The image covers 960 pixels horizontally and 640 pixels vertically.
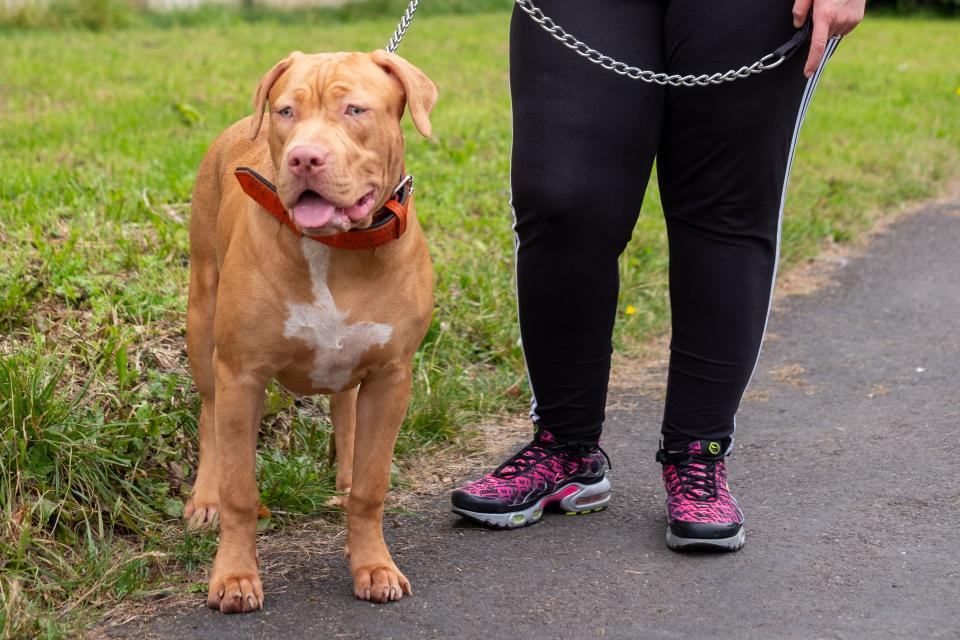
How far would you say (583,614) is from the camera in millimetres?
2812

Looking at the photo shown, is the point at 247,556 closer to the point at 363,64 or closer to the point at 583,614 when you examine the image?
the point at 583,614

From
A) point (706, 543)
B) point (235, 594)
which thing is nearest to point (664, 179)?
point (706, 543)

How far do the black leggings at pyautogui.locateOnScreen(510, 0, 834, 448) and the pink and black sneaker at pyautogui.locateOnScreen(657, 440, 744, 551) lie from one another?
0.06m

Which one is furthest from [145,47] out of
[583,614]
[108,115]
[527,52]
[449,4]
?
[583,614]

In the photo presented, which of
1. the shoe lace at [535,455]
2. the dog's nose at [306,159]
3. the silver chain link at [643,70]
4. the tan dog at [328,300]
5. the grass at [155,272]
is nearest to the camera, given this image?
the dog's nose at [306,159]

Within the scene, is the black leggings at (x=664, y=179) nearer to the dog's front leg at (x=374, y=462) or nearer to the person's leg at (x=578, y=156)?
the person's leg at (x=578, y=156)

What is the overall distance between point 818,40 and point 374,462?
1511 mm

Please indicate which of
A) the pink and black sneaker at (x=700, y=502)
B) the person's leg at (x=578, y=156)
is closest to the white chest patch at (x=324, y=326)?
the person's leg at (x=578, y=156)

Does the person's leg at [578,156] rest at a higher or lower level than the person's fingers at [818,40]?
lower

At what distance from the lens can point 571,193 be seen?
2982mm

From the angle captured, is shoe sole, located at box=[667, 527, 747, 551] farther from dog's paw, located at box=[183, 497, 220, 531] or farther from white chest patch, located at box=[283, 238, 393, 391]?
dog's paw, located at box=[183, 497, 220, 531]

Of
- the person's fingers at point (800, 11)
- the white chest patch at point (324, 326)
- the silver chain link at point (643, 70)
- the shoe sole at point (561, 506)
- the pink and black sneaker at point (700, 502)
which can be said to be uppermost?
the person's fingers at point (800, 11)

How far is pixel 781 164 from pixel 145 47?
761 centimetres

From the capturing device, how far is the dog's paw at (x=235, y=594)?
2.80 metres
